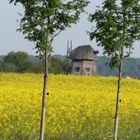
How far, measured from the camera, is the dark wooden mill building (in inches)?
3435

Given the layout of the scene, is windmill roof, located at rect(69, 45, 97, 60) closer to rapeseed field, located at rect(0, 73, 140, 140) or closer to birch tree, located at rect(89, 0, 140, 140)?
rapeseed field, located at rect(0, 73, 140, 140)

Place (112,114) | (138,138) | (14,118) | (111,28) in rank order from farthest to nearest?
(112,114), (138,138), (14,118), (111,28)

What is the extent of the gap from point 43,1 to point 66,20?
538 millimetres

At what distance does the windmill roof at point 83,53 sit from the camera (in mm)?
90688

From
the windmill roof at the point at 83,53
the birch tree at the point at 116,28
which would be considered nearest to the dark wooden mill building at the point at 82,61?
the windmill roof at the point at 83,53

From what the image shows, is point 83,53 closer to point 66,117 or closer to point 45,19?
point 66,117

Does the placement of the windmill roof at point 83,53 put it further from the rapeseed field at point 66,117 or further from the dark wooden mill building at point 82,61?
the rapeseed field at point 66,117

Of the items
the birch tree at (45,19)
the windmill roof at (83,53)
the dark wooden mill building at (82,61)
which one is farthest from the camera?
the windmill roof at (83,53)

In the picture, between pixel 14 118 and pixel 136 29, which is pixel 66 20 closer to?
pixel 136 29

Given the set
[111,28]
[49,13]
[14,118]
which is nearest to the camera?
[49,13]

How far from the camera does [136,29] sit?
14.4 meters

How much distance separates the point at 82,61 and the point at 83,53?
6.54 ft

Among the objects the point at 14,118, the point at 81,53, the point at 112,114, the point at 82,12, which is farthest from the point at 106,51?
the point at 81,53

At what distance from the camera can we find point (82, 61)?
3546 inches
